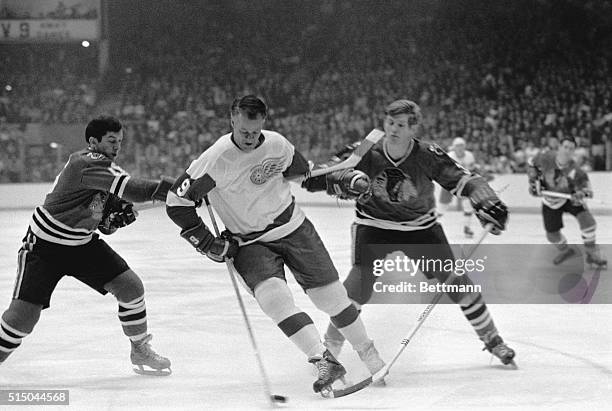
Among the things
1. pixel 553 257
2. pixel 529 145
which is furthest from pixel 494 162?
pixel 553 257

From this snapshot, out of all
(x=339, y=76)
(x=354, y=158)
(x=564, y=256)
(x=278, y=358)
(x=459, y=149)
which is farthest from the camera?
(x=339, y=76)

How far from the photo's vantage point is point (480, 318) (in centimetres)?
407

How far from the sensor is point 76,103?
1761 centimetres

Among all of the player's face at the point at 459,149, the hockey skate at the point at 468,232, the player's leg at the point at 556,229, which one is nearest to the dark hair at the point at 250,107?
the player's leg at the point at 556,229

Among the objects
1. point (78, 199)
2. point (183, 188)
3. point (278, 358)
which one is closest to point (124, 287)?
point (78, 199)

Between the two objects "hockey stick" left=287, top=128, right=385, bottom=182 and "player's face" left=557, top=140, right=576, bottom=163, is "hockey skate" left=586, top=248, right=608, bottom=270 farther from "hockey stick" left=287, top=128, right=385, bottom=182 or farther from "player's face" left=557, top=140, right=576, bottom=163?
"hockey stick" left=287, top=128, right=385, bottom=182

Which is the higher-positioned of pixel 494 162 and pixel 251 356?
pixel 251 356

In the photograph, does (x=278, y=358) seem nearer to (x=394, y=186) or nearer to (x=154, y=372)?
(x=154, y=372)

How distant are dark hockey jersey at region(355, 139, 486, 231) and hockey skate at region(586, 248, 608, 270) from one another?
3674 mm

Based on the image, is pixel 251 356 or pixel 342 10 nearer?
pixel 251 356

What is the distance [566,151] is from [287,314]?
15.3ft

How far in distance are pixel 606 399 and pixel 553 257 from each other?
16.0 feet

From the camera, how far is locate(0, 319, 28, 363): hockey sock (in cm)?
373

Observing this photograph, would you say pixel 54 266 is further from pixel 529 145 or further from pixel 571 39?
pixel 571 39
